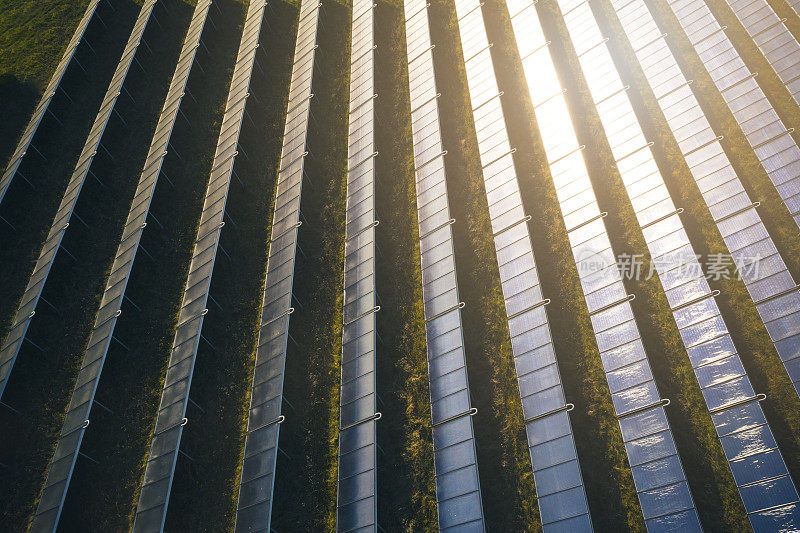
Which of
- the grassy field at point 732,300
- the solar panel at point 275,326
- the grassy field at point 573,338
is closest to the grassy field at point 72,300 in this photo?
the solar panel at point 275,326

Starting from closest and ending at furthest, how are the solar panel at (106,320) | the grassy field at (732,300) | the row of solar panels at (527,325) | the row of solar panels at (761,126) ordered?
1. the row of solar panels at (527,325)
2. the grassy field at (732,300)
3. the row of solar panels at (761,126)
4. the solar panel at (106,320)

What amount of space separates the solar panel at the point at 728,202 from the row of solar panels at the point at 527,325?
832cm

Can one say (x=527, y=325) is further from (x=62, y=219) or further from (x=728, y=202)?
(x=62, y=219)

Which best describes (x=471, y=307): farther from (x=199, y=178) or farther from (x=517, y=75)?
(x=199, y=178)

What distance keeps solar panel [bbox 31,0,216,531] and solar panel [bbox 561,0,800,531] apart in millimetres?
27922

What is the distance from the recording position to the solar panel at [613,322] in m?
18.5

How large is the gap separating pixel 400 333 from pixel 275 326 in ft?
21.2

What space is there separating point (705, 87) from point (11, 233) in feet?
145

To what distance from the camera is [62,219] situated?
32500mm

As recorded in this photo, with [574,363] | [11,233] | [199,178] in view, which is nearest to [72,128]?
A: [11,233]

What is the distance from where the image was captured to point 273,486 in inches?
863

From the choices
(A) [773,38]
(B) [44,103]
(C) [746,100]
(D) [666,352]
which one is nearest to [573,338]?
(D) [666,352]

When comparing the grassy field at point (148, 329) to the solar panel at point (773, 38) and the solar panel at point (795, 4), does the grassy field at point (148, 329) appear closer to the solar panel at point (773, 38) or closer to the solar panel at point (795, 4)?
the solar panel at point (773, 38)

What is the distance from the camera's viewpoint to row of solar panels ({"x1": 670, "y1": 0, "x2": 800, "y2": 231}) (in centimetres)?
2395
